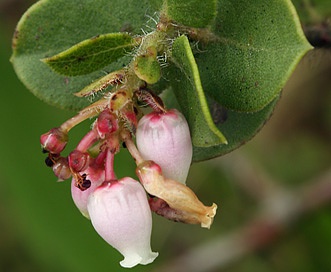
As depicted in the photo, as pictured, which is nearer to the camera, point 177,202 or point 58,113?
point 177,202

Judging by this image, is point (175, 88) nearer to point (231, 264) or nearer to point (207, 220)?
point (207, 220)

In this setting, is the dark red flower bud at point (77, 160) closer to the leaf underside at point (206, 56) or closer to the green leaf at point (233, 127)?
the leaf underside at point (206, 56)

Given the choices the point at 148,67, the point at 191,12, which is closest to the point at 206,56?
the point at 191,12

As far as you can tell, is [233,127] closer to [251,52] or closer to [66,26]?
[251,52]

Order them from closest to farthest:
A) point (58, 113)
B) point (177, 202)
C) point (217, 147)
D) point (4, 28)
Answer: point (177, 202), point (217, 147), point (58, 113), point (4, 28)

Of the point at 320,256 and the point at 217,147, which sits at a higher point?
the point at 217,147

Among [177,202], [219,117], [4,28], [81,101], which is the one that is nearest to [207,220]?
[177,202]

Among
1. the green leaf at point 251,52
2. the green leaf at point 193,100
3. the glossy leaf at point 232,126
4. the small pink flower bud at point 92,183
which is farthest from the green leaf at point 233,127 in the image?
the small pink flower bud at point 92,183

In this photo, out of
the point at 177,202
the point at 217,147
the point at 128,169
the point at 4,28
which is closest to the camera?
the point at 177,202
